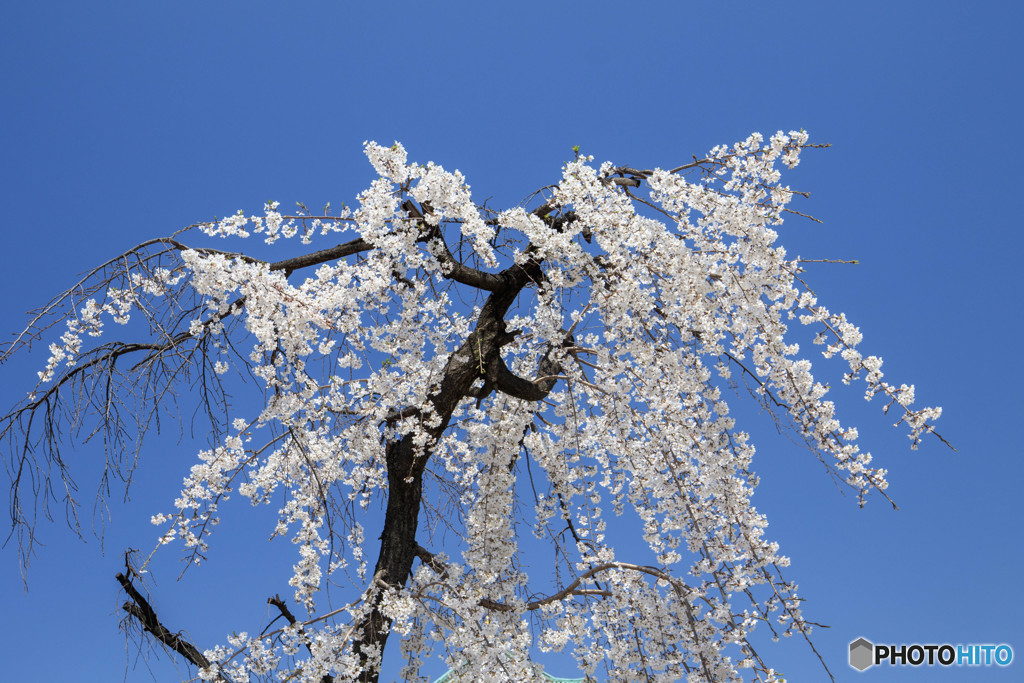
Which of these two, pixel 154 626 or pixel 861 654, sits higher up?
pixel 861 654

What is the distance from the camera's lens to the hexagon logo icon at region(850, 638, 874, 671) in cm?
440

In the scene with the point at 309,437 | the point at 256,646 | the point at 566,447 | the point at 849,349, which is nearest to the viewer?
the point at 849,349

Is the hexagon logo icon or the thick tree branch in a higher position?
the hexagon logo icon

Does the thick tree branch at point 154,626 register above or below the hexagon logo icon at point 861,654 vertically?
below

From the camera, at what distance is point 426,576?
4.21m

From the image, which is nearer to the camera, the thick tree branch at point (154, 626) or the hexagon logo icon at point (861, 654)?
the thick tree branch at point (154, 626)

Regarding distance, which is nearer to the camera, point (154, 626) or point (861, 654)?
point (154, 626)

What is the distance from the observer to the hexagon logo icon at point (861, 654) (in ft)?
14.4

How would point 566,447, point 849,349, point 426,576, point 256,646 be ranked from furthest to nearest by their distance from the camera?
point 566,447, point 426,576, point 256,646, point 849,349

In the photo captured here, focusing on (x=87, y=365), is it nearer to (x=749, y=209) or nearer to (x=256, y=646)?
(x=256, y=646)

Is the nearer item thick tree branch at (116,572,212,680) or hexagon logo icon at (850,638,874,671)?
thick tree branch at (116,572,212,680)

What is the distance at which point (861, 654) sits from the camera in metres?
4.42

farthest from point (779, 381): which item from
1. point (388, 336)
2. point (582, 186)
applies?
point (388, 336)

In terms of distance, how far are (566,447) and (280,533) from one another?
193 cm
